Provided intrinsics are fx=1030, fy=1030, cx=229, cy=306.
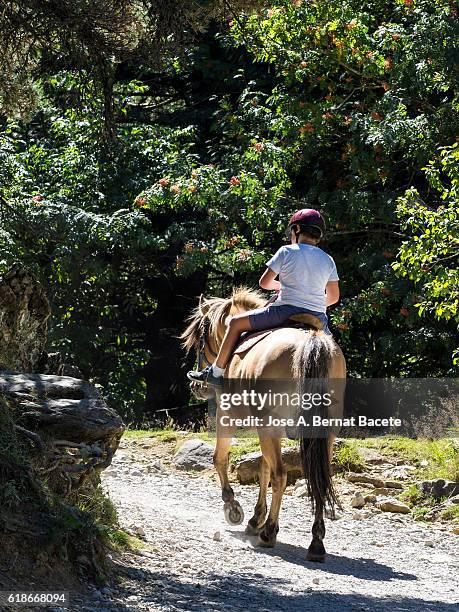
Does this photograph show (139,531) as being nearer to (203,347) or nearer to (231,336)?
(231,336)

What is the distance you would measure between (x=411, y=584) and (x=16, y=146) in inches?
504

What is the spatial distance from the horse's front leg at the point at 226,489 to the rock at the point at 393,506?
80.2 inches

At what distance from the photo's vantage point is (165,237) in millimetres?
16328

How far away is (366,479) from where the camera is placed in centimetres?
1138

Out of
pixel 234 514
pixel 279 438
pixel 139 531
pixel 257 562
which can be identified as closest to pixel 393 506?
pixel 234 514

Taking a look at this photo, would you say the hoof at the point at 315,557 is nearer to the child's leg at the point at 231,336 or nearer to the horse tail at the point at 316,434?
the horse tail at the point at 316,434

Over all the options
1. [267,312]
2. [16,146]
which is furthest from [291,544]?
[16,146]

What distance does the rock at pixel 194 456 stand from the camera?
12219 millimetres

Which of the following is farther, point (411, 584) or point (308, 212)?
point (308, 212)

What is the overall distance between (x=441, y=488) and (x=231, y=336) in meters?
3.32

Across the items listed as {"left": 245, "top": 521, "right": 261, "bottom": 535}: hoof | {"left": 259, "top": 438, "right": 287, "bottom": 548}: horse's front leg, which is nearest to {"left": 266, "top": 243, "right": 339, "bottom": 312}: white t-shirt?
{"left": 259, "top": 438, "right": 287, "bottom": 548}: horse's front leg

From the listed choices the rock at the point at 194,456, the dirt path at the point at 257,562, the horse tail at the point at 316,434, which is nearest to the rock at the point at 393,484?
the dirt path at the point at 257,562

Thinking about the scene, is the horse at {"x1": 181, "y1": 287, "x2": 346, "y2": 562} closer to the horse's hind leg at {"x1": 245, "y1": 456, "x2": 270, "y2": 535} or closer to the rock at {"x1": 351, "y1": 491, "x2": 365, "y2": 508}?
the horse's hind leg at {"x1": 245, "y1": 456, "x2": 270, "y2": 535}

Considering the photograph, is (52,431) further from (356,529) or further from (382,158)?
(382,158)
